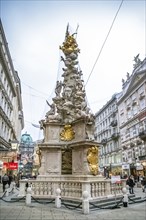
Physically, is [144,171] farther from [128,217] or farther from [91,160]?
[128,217]

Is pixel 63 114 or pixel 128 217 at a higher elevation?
pixel 63 114

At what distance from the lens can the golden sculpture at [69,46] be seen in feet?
58.1

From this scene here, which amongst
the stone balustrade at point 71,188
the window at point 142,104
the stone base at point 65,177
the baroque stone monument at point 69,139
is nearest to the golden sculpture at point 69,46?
the baroque stone monument at point 69,139

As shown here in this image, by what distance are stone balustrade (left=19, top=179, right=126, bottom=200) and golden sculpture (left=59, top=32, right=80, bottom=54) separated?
34.9 feet

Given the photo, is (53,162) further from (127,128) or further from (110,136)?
(110,136)

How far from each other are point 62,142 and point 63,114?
6.67 ft

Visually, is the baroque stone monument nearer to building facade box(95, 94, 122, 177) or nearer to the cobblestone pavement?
the cobblestone pavement

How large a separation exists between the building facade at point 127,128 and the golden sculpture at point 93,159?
2104 cm

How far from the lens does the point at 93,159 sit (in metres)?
12.8

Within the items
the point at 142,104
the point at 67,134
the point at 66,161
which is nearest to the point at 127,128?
the point at 142,104

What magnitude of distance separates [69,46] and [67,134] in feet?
25.7

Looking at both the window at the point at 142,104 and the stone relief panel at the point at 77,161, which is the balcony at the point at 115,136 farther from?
the stone relief panel at the point at 77,161

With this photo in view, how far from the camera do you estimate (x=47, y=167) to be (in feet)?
43.8

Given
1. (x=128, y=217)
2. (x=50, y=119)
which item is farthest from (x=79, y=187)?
(x=50, y=119)
